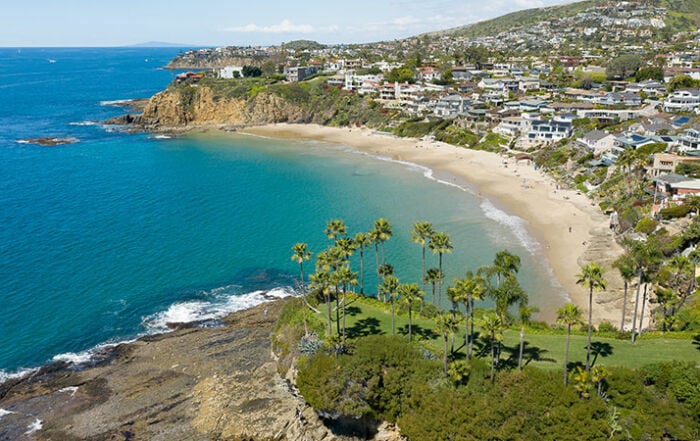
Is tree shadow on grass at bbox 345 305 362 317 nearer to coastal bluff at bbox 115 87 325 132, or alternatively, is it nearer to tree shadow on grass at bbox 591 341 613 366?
tree shadow on grass at bbox 591 341 613 366

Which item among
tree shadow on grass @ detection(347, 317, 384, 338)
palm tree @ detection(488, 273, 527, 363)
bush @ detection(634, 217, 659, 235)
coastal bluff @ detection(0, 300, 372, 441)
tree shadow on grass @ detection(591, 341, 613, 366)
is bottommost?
coastal bluff @ detection(0, 300, 372, 441)

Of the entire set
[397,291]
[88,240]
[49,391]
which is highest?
[397,291]

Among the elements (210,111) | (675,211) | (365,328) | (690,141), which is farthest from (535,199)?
(210,111)

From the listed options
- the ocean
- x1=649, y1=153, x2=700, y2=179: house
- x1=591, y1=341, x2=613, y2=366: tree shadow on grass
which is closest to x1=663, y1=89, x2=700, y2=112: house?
x1=649, y1=153, x2=700, y2=179: house

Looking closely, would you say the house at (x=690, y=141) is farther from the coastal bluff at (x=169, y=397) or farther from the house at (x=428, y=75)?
the house at (x=428, y=75)

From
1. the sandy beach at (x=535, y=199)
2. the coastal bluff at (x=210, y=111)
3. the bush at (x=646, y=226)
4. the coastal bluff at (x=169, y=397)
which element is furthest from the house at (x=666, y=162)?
the coastal bluff at (x=210, y=111)

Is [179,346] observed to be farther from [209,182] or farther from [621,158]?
[621,158]

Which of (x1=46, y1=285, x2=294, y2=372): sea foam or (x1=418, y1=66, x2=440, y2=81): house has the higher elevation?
(x1=418, y1=66, x2=440, y2=81): house

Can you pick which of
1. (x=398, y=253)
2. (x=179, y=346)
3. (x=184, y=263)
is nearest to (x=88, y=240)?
(x=184, y=263)
